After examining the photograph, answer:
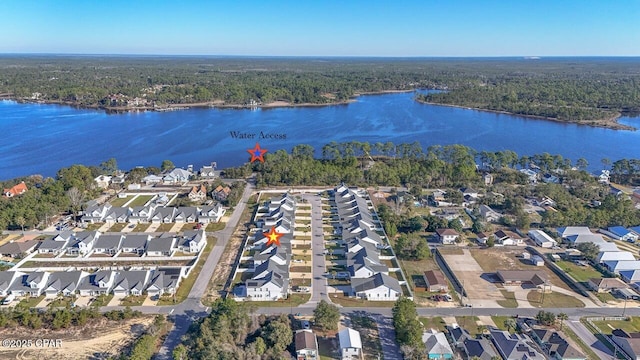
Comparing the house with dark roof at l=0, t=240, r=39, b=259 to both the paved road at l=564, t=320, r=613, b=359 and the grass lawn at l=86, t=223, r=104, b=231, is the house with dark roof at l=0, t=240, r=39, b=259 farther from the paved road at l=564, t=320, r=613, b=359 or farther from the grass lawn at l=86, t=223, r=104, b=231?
the paved road at l=564, t=320, r=613, b=359

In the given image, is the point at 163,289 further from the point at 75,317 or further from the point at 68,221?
the point at 68,221

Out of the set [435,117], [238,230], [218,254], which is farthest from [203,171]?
[435,117]

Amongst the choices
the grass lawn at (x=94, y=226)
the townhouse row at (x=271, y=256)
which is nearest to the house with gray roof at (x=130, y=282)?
the townhouse row at (x=271, y=256)

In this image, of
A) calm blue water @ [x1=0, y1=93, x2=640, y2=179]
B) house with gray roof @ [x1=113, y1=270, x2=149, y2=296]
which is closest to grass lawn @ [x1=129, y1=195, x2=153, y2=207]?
calm blue water @ [x1=0, y1=93, x2=640, y2=179]

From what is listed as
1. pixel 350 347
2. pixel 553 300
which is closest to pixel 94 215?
pixel 350 347

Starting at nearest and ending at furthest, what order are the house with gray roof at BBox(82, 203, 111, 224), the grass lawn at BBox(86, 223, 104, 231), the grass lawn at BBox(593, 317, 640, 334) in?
the grass lawn at BBox(593, 317, 640, 334)
the grass lawn at BBox(86, 223, 104, 231)
the house with gray roof at BBox(82, 203, 111, 224)

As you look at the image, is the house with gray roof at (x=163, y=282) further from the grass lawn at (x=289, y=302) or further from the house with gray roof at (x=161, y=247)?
the grass lawn at (x=289, y=302)
